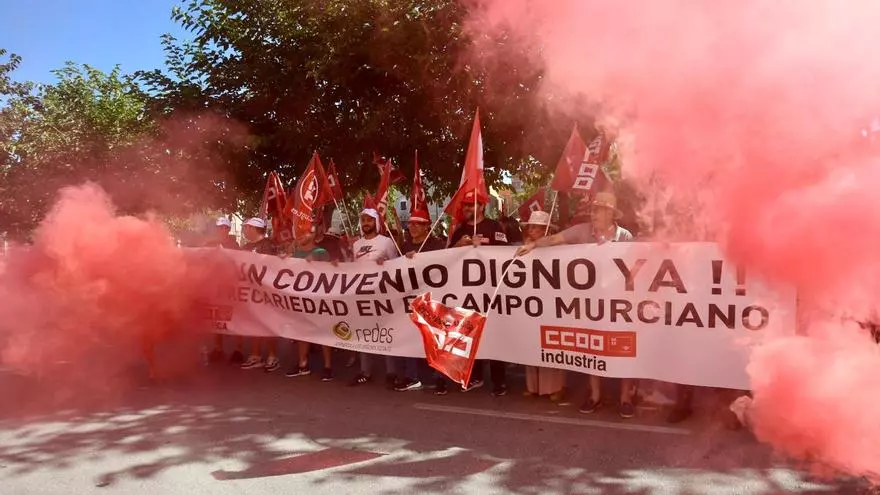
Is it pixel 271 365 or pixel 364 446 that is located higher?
pixel 271 365

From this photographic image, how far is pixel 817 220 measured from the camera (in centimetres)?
350

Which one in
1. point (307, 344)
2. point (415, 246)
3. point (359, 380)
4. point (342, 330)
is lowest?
point (359, 380)

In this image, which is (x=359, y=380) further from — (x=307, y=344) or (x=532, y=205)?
(x=532, y=205)

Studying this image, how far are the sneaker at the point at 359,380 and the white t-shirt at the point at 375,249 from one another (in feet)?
3.82

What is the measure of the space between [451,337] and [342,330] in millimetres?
2125

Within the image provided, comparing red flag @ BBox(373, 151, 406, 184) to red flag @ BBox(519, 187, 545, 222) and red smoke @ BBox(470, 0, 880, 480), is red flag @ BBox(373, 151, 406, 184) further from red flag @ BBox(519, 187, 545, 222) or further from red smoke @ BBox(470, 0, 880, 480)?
red smoke @ BBox(470, 0, 880, 480)

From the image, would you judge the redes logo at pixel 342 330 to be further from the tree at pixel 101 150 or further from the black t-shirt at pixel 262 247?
the tree at pixel 101 150

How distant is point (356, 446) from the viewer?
462cm

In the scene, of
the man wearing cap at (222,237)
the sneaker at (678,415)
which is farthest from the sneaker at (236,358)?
the sneaker at (678,415)

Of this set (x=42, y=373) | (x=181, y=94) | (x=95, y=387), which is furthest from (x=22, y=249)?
(x=181, y=94)

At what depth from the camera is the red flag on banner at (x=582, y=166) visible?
589cm

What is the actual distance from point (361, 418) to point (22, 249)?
432 centimetres

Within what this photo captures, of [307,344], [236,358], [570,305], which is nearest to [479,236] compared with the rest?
[570,305]

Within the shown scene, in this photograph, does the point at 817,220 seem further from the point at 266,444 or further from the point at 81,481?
the point at 81,481
